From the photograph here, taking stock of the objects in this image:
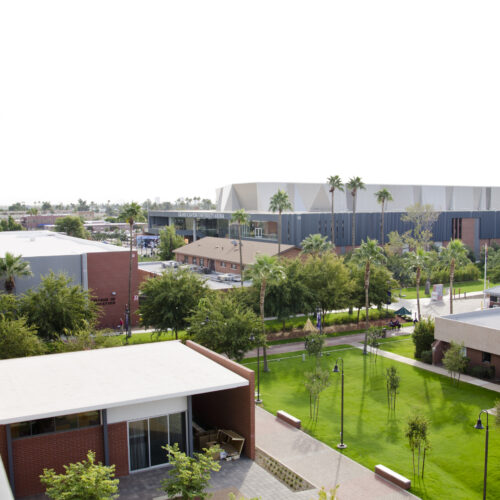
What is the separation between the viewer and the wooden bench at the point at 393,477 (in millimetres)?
20266

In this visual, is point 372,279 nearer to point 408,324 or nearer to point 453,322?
point 408,324

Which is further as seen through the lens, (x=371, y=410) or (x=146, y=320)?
(x=146, y=320)

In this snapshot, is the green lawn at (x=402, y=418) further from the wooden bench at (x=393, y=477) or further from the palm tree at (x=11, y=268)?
the palm tree at (x=11, y=268)

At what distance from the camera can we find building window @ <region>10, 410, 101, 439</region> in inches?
749

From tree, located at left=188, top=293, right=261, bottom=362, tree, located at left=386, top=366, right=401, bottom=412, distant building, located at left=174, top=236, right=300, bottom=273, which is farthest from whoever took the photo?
distant building, located at left=174, top=236, right=300, bottom=273

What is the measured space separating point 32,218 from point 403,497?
201 m

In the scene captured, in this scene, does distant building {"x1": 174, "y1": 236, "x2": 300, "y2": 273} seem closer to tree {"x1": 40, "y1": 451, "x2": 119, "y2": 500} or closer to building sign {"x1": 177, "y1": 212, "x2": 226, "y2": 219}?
building sign {"x1": 177, "y1": 212, "x2": 226, "y2": 219}

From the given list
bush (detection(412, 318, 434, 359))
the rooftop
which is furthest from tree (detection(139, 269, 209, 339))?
the rooftop

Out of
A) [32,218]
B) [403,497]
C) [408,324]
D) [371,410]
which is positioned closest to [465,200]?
[408,324]

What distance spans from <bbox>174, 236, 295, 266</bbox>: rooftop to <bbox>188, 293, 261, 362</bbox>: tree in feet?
99.4

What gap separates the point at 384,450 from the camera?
23.9 m

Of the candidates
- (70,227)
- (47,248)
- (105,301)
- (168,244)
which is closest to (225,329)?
(105,301)

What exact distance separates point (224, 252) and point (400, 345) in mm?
35448

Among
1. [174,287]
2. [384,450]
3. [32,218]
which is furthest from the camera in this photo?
[32,218]
